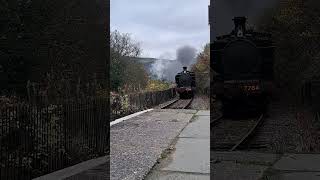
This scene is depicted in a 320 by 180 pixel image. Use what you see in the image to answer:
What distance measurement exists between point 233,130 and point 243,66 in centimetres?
91

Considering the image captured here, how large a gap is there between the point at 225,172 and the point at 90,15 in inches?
128

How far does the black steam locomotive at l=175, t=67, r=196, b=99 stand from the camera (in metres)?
28.6

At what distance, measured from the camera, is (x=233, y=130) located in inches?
261

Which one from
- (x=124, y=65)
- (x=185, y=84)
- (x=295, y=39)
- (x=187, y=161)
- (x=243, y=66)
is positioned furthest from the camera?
(x=185, y=84)

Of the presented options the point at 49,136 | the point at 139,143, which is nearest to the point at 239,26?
the point at 49,136

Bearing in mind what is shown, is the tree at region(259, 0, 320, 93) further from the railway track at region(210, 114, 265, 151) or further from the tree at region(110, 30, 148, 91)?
the tree at region(110, 30, 148, 91)

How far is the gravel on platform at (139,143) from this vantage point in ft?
25.9

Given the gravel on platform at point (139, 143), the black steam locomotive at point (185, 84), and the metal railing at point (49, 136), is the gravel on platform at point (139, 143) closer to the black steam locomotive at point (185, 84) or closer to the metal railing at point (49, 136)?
the metal railing at point (49, 136)

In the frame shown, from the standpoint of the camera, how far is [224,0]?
614 cm

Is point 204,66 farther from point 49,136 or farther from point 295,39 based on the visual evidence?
point 295,39

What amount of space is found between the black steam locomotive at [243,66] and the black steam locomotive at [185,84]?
68.3ft

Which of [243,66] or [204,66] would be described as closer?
[243,66]

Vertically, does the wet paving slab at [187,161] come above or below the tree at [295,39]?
below

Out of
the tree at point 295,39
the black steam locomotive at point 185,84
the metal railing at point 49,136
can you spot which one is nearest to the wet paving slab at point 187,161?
the metal railing at point 49,136
